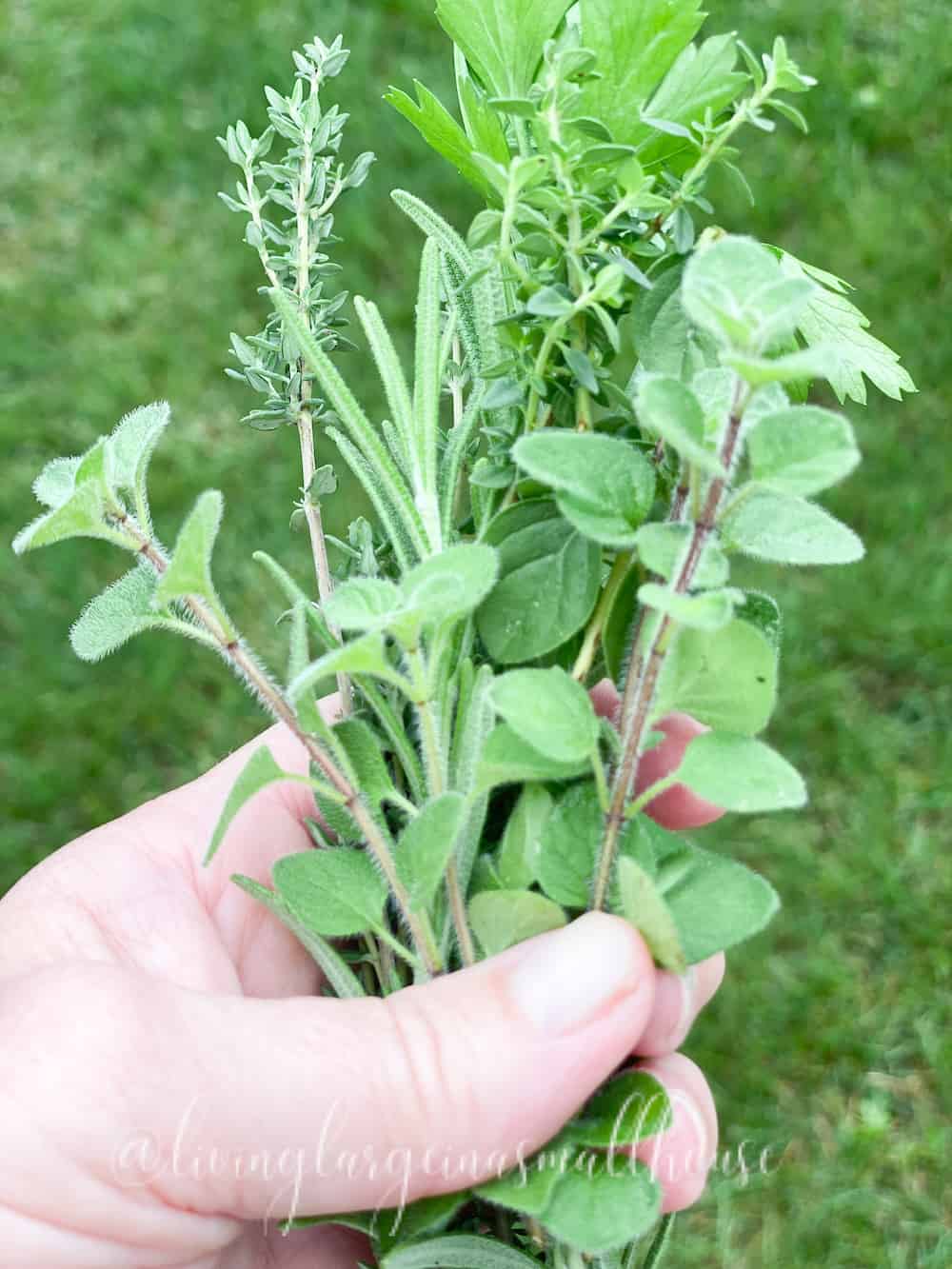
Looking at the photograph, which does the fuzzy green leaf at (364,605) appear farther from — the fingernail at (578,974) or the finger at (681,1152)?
the finger at (681,1152)

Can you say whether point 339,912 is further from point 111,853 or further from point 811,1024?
point 811,1024

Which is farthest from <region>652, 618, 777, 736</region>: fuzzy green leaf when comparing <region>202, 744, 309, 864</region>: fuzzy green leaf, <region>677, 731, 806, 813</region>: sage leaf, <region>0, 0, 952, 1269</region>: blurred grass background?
<region>0, 0, 952, 1269</region>: blurred grass background

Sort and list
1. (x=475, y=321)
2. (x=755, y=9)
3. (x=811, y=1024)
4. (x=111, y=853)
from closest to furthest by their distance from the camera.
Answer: (x=475, y=321), (x=111, y=853), (x=811, y=1024), (x=755, y=9)

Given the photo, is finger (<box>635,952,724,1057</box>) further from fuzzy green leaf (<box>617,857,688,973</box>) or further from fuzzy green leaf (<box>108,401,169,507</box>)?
fuzzy green leaf (<box>108,401,169,507</box>)

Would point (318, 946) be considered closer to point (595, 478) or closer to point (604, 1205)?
point (604, 1205)

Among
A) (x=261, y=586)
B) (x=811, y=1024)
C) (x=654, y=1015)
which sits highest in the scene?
(x=654, y=1015)

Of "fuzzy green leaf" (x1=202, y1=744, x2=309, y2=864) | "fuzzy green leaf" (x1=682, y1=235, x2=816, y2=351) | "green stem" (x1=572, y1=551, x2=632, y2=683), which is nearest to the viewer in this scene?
"fuzzy green leaf" (x1=682, y1=235, x2=816, y2=351)

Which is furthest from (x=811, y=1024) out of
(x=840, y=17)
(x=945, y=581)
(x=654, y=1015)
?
(x=840, y=17)
